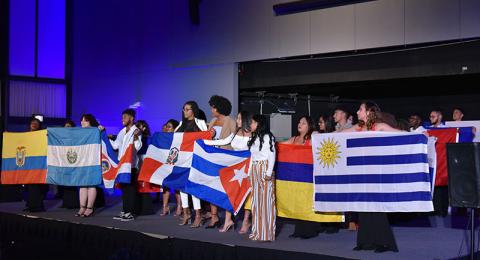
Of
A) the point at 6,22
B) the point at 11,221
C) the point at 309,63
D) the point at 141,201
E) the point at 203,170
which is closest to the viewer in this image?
the point at 203,170

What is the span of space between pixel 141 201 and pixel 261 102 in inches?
205

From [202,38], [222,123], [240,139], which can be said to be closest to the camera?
[240,139]

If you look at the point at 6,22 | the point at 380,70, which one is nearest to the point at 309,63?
the point at 380,70

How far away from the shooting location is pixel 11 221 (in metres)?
9.67

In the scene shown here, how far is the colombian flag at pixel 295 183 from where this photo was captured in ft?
26.1

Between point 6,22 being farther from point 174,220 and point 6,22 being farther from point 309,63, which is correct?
point 174,220

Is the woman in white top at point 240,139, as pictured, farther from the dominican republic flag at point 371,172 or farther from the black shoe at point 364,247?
the black shoe at point 364,247

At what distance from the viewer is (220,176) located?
8.53 meters

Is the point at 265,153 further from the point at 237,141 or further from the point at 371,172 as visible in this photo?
the point at 371,172

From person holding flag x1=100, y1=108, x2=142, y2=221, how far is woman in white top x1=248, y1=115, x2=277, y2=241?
274cm

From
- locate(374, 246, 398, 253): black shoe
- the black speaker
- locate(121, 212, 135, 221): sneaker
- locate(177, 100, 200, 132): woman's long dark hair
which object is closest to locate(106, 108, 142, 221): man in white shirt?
locate(121, 212, 135, 221): sneaker

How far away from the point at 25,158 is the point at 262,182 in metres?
5.47

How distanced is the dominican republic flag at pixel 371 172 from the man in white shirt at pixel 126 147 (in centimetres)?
331

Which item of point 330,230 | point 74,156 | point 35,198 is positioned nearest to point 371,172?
point 330,230
